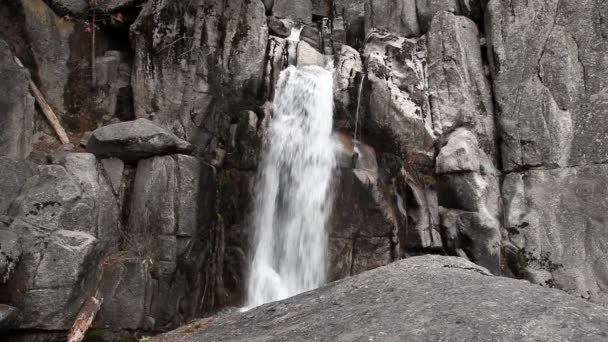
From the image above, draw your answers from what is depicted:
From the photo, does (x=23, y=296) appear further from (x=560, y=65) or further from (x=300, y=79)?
(x=560, y=65)

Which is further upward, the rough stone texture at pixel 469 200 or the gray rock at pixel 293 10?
the gray rock at pixel 293 10

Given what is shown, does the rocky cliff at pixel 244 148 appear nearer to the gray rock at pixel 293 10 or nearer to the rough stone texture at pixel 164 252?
the rough stone texture at pixel 164 252

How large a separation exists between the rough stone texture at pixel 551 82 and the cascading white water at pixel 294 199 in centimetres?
490

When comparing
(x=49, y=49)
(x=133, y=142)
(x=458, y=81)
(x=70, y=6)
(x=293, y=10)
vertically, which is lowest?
(x=133, y=142)

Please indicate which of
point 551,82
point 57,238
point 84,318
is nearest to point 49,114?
point 57,238

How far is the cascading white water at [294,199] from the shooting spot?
1106cm

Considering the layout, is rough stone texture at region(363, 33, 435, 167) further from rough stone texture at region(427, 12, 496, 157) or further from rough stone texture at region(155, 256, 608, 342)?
rough stone texture at region(155, 256, 608, 342)

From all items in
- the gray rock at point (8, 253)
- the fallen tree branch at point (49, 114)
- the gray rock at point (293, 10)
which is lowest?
the gray rock at point (8, 253)

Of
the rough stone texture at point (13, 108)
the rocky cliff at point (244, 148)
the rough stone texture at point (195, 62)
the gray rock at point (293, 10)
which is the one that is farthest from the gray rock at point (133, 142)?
the gray rock at point (293, 10)

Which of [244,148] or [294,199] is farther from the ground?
[244,148]

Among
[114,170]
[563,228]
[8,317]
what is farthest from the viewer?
[563,228]

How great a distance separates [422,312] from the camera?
17.8 feet

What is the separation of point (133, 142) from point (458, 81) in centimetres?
859

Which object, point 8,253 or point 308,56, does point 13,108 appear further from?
point 308,56
